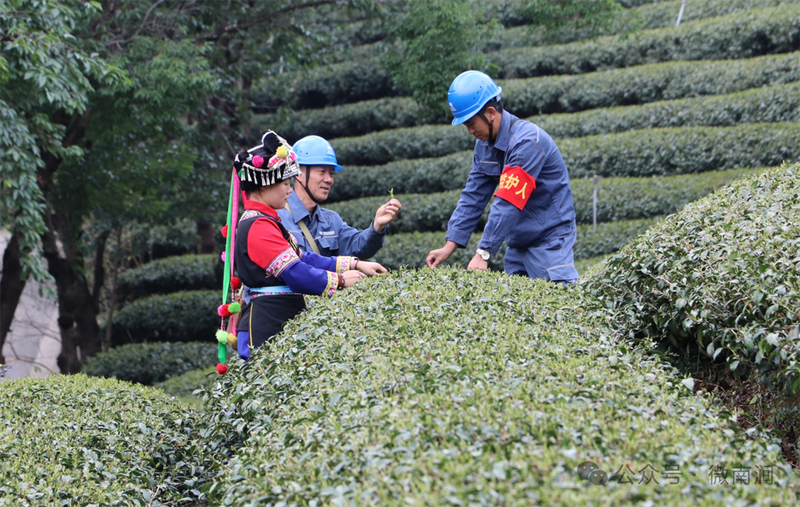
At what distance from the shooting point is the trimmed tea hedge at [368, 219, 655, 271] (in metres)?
9.79

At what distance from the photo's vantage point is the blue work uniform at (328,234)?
167 inches

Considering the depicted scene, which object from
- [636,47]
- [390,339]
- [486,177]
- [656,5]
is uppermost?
[656,5]

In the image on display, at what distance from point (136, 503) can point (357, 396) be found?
1.39m

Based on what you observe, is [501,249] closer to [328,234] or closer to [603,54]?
[328,234]

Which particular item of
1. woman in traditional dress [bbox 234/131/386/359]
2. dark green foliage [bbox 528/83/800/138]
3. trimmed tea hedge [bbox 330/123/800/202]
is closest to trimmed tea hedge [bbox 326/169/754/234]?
trimmed tea hedge [bbox 330/123/800/202]

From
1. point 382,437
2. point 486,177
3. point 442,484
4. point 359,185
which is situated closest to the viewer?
point 442,484

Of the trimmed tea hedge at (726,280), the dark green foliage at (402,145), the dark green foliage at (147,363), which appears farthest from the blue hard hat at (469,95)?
the dark green foliage at (402,145)

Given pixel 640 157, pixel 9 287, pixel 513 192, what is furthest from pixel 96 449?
pixel 640 157

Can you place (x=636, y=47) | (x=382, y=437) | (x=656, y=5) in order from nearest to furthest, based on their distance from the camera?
1. (x=382, y=437)
2. (x=636, y=47)
3. (x=656, y=5)

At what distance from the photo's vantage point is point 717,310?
→ 9.19 feet

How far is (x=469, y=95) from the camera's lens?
418 cm

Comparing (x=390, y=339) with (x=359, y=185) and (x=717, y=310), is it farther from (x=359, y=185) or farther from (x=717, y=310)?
(x=359, y=185)

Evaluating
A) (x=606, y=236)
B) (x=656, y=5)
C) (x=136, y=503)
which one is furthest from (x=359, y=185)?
(x=136, y=503)

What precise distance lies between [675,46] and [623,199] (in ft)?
19.0
